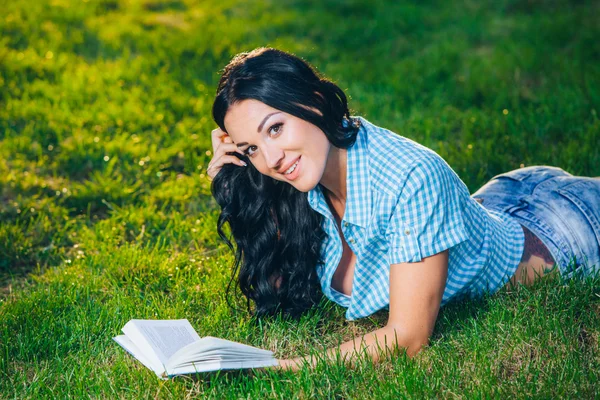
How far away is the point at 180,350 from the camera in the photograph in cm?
Result: 282

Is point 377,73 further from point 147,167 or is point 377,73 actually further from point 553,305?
point 553,305

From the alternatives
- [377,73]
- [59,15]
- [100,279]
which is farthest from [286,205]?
[59,15]

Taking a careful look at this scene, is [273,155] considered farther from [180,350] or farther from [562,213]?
[562,213]

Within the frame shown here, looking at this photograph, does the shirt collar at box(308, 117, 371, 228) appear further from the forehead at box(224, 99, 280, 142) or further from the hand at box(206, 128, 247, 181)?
the hand at box(206, 128, 247, 181)

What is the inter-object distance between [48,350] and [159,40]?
464 centimetres

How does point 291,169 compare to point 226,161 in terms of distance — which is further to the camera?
point 226,161

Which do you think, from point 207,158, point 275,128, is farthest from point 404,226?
point 207,158

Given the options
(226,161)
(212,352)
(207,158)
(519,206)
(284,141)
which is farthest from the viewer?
(207,158)

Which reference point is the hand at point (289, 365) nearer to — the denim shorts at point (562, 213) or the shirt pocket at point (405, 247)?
the shirt pocket at point (405, 247)

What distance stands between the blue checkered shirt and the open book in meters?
0.64

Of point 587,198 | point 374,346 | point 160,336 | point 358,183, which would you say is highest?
point 358,183

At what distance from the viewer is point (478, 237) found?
3195mm

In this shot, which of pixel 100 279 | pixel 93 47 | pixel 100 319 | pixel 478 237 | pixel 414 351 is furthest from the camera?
pixel 93 47

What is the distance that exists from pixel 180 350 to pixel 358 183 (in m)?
1.02
